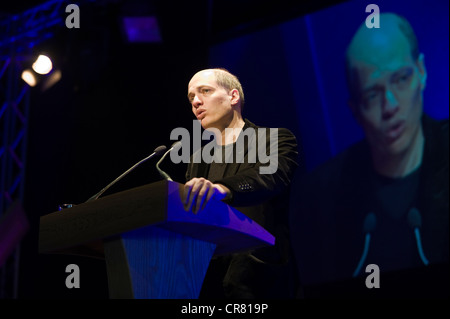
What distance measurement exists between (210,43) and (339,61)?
1453 millimetres

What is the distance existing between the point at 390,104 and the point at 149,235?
3105 millimetres

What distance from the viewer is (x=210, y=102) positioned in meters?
2.46

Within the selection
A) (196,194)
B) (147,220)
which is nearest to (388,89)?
(196,194)

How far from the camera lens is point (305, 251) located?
4531mm

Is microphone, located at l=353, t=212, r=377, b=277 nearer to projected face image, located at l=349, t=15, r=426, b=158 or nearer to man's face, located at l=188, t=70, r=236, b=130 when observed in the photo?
projected face image, located at l=349, t=15, r=426, b=158

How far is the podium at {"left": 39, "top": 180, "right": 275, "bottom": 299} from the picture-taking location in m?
1.63

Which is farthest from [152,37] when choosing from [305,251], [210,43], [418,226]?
[418,226]

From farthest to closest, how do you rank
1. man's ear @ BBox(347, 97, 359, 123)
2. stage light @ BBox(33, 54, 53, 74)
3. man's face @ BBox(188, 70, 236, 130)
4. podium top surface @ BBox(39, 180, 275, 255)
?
stage light @ BBox(33, 54, 53, 74) < man's ear @ BBox(347, 97, 359, 123) < man's face @ BBox(188, 70, 236, 130) < podium top surface @ BBox(39, 180, 275, 255)

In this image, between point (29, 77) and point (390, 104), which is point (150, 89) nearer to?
point (29, 77)

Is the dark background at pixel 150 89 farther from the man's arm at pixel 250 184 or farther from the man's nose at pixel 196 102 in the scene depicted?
the man's arm at pixel 250 184

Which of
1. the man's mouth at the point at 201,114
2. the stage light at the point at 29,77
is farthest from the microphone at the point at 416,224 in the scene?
the stage light at the point at 29,77

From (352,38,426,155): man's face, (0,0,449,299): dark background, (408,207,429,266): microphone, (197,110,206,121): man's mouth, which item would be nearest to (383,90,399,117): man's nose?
(352,38,426,155): man's face

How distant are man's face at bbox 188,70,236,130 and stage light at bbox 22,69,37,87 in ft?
11.5
